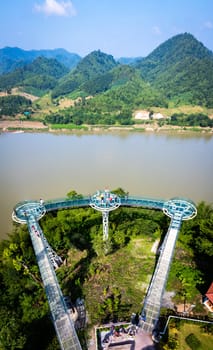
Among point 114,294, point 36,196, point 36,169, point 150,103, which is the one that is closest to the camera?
point 114,294

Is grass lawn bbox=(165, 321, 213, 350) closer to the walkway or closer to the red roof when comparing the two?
the walkway

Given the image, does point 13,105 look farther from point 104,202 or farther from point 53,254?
point 53,254

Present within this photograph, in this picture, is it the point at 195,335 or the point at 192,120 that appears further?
the point at 192,120

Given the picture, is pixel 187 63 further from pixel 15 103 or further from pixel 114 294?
pixel 114 294

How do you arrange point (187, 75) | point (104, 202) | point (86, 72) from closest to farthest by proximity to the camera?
point (104, 202), point (187, 75), point (86, 72)

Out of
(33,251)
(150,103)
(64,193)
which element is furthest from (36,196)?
(150,103)

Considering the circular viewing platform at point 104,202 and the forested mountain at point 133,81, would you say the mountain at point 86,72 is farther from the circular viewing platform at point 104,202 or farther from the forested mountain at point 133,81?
the circular viewing platform at point 104,202

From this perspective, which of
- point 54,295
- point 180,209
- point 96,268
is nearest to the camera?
point 54,295

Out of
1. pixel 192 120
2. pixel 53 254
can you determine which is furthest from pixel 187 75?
pixel 53 254
